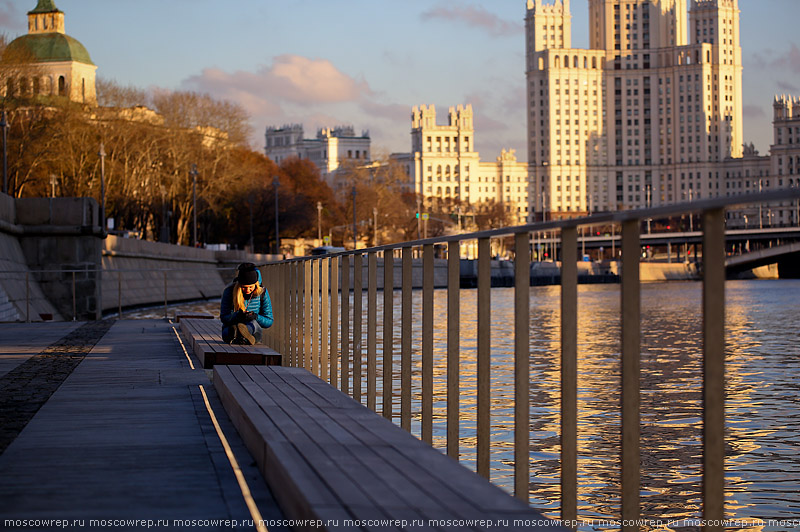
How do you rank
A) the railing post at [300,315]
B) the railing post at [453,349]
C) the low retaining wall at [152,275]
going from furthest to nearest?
the low retaining wall at [152,275]
the railing post at [300,315]
the railing post at [453,349]

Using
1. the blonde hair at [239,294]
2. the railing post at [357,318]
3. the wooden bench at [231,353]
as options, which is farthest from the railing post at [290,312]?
the railing post at [357,318]

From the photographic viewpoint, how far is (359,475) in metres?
4.48

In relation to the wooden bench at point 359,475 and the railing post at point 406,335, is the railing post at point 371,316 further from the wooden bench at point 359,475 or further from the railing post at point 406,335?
the wooden bench at point 359,475

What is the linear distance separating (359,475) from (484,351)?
1.46 meters

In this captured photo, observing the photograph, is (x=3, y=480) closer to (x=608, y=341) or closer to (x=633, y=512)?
(x=633, y=512)

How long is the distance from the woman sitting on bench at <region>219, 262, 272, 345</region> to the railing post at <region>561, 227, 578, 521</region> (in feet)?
23.4

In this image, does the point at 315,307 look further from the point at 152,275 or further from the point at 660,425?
the point at 152,275

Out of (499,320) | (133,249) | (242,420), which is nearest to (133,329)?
(242,420)

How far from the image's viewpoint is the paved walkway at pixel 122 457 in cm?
477

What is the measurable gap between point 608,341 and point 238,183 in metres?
55.0

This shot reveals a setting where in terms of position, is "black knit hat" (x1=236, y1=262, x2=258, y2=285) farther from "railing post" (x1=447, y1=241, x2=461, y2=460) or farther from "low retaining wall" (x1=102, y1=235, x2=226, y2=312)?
"low retaining wall" (x1=102, y1=235, x2=226, y2=312)

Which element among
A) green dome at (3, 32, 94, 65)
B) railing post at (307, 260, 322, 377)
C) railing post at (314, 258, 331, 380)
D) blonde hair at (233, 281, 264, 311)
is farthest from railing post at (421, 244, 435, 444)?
green dome at (3, 32, 94, 65)

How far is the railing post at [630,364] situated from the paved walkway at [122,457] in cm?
145

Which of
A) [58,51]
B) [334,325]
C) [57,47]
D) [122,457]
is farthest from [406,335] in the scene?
[57,47]
